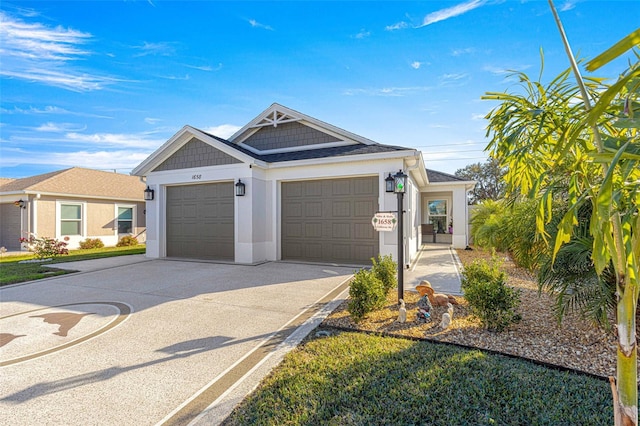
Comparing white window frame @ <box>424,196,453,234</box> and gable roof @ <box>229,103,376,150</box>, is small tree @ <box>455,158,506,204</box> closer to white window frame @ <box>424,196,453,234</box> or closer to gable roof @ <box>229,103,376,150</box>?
white window frame @ <box>424,196,453,234</box>

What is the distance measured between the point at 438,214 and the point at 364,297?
14.7 metres

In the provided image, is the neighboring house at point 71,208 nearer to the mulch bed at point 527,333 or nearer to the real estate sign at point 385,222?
the real estate sign at point 385,222

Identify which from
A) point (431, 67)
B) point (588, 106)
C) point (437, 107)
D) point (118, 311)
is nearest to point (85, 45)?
point (118, 311)

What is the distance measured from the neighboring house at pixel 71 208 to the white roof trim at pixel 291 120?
9.44 m

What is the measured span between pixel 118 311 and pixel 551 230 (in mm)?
6871

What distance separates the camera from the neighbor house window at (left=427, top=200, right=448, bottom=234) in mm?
17328

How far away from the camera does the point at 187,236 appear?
11.0m

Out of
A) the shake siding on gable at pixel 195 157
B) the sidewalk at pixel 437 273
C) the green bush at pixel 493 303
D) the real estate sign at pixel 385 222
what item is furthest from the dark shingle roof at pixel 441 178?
the green bush at pixel 493 303

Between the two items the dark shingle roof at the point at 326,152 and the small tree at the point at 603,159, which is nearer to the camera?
the small tree at the point at 603,159

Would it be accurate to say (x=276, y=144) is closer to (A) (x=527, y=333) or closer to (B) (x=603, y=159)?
(A) (x=527, y=333)

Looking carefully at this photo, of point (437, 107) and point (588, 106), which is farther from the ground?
point (437, 107)

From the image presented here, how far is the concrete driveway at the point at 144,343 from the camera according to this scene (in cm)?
254

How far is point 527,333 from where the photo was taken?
3.80 m

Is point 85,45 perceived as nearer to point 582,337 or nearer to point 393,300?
point 393,300
